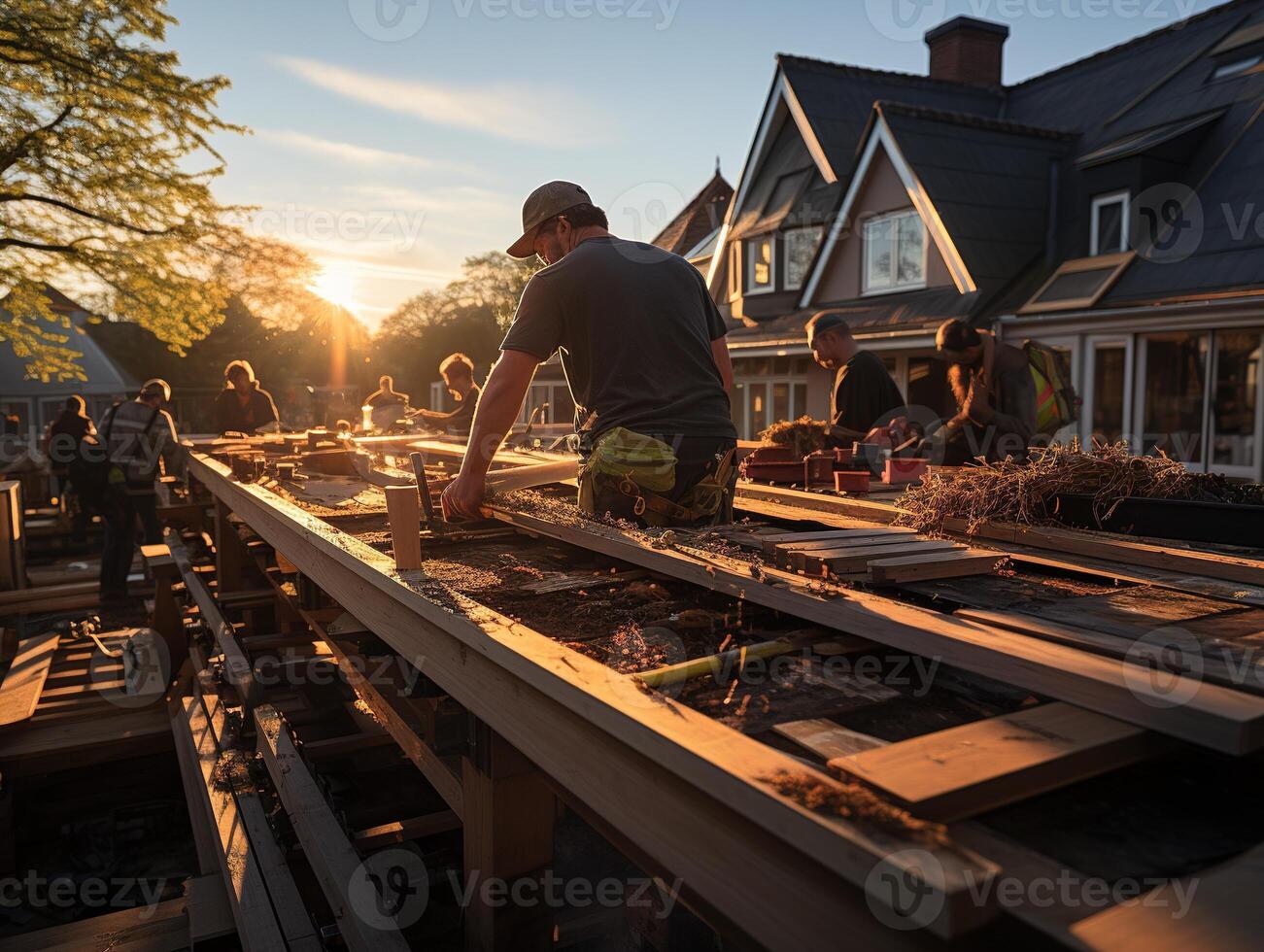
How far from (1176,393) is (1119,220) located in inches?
117

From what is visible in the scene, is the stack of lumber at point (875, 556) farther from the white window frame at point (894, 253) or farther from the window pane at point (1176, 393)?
the white window frame at point (894, 253)

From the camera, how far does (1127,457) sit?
3.23 meters

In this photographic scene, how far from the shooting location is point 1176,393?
41.0ft

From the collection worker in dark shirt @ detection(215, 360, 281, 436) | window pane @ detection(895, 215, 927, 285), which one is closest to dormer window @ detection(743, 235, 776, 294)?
window pane @ detection(895, 215, 927, 285)

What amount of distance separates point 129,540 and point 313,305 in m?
13.4

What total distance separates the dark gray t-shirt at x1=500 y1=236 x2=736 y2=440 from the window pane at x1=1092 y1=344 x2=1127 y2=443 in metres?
11.4

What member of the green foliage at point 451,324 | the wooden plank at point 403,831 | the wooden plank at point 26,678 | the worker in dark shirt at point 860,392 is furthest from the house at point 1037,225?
the green foliage at point 451,324

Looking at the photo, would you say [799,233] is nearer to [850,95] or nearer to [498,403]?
[850,95]

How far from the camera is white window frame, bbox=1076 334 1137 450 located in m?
12.6

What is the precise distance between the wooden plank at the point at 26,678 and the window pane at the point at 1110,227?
1423cm

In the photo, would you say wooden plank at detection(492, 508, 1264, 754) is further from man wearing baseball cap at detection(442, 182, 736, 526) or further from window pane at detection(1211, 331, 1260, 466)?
window pane at detection(1211, 331, 1260, 466)

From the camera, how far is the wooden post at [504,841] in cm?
258

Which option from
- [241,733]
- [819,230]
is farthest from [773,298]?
[241,733]

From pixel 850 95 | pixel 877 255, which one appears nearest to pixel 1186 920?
pixel 877 255
